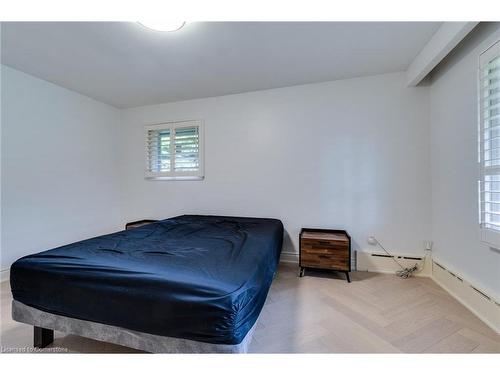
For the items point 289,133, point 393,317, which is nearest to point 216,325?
point 393,317

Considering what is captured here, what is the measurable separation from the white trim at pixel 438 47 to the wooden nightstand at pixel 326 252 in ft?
6.20

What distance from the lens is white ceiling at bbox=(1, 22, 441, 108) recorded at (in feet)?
5.78

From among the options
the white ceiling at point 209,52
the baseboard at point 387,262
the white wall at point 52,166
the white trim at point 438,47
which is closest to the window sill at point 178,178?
the white wall at point 52,166

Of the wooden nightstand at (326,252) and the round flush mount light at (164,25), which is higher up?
the round flush mount light at (164,25)

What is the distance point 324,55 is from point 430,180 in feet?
6.15

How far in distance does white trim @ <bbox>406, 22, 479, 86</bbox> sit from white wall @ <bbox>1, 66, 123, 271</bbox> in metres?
4.40

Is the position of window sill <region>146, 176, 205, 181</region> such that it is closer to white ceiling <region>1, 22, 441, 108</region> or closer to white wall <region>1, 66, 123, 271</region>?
white wall <region>1, 66, 123, 271</region>

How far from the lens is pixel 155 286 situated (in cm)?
103

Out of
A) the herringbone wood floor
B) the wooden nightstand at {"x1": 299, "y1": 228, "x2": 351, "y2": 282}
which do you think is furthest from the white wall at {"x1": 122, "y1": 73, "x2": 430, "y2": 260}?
the herringbone wood floor

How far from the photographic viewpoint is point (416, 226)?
7.93ft

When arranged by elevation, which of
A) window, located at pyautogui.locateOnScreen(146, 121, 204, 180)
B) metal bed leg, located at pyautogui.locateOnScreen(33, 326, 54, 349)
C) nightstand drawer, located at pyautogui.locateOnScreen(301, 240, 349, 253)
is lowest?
metal bed leg, located at pyautogui.locateOnScreen(33, 326, 54, 349)

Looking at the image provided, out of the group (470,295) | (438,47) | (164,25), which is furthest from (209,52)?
(470,295)

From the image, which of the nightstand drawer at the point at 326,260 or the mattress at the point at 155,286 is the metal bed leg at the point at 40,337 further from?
the nightstand drawer at the point at 326,260

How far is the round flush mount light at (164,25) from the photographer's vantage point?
1607 mm
